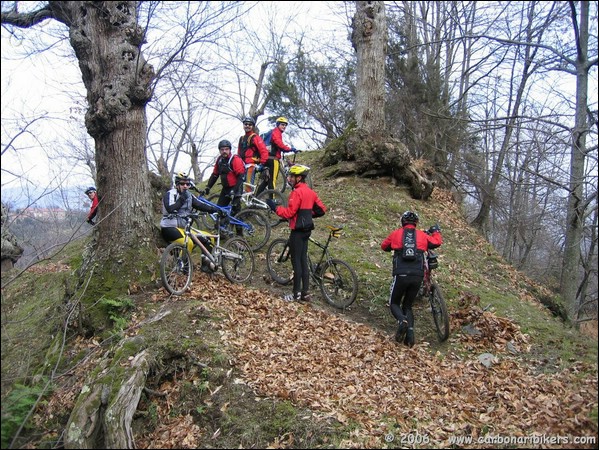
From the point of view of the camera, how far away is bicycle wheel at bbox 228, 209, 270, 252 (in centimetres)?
1003

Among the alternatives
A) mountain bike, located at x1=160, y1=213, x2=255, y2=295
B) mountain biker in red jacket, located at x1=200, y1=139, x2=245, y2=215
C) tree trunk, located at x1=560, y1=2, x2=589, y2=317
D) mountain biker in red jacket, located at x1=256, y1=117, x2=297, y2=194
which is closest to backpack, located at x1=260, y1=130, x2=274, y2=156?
mountain biker in red jacket, located at x1=256, y1=117, x2=297, y2=194

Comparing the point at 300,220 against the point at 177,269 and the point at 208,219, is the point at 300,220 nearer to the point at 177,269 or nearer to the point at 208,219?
the point at 177,269

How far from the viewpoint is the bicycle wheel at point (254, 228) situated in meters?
10.0

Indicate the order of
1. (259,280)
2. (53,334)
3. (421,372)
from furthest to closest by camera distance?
(259,280) → (53,334) → (421,372)

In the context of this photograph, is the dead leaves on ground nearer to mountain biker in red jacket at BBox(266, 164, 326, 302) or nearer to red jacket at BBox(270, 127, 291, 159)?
mountain biker in red jacket at BBox(266, 164, 326, 302)

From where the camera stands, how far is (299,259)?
8133 mm

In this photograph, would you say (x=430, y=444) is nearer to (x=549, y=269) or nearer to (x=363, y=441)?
(x=363, y=441)

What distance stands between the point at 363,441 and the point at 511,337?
12.1 feet

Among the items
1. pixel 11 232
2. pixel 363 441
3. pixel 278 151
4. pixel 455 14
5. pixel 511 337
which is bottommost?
pixel 363 441

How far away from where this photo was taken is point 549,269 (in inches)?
864

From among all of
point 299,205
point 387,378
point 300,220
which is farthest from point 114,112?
point 387,378

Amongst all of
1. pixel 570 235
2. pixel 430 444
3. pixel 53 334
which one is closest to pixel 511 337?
pixel 430 444

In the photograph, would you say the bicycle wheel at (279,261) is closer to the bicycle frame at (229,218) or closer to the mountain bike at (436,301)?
the bicycle frame at (229,218)

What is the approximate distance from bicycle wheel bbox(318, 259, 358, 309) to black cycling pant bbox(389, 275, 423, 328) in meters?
1.08
